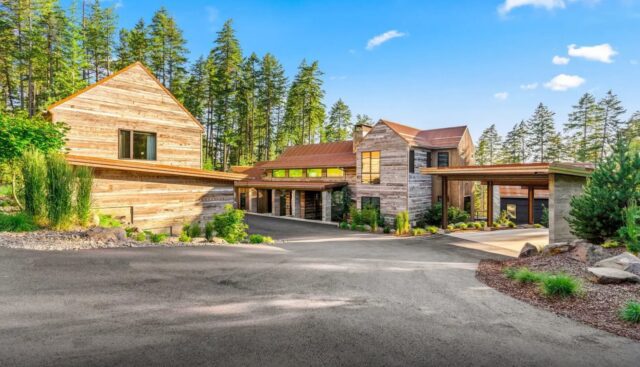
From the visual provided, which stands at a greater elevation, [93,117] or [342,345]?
[93,117]

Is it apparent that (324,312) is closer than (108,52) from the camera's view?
Yes

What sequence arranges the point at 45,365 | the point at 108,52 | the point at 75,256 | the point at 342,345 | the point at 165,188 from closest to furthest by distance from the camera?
the point at 45,365 < the point at 342,345 < the point at 75,256 < the point at 165,188 < the point at 108,52

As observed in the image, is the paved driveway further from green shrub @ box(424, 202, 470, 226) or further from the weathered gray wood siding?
green shrub @ box(424, 202, 470, 226)

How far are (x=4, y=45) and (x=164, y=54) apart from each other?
13.7 m

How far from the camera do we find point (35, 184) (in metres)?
7.02

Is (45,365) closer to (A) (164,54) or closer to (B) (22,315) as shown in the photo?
(B) (22,315)

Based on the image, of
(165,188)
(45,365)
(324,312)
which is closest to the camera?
(45,365)

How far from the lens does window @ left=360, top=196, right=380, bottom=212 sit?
20.9 metres

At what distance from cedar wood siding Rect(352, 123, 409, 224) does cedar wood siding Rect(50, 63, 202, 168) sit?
469 inches

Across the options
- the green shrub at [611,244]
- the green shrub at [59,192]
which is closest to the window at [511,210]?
the green shrub at [611,244]

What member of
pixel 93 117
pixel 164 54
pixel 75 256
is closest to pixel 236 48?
pixel 164 54

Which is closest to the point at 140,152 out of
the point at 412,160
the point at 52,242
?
the point at 52,242

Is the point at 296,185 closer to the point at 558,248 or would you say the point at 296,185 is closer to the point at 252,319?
the point at 558,248

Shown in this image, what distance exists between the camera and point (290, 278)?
6.25 meters
